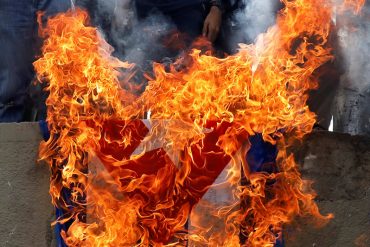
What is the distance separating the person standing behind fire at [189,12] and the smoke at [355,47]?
1.13 meters

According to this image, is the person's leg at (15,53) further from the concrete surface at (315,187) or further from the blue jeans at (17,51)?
the concrete surface at (315,187)

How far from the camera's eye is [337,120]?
516 cm

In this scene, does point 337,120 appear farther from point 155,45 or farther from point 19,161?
point 19,161

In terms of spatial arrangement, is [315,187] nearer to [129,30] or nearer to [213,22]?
[213,22]

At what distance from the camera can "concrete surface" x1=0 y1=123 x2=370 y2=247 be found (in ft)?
12.6

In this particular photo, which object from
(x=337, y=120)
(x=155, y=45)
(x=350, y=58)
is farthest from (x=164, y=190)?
(x=350, y=58)

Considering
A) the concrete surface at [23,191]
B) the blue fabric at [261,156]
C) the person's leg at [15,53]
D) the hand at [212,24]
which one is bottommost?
the concrete surface at [23,191]

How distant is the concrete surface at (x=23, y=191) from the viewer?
3838 mm

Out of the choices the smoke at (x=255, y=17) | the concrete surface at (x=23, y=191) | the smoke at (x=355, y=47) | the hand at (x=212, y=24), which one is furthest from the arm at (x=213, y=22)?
the concrete surface at (x=23, y=191)

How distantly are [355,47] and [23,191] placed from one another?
10.1 feet

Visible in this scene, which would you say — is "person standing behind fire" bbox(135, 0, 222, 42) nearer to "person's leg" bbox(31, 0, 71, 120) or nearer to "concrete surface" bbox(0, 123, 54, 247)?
"person's leg" bbox(31, 0, 71, 120)

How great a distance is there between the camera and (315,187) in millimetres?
4023

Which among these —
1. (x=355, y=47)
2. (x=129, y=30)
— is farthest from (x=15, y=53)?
(x=355, y=47)

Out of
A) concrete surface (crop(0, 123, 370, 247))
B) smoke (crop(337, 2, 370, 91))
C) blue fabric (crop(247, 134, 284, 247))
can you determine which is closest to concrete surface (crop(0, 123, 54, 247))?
concrete surface (crop(0, 123, 370, 247))
